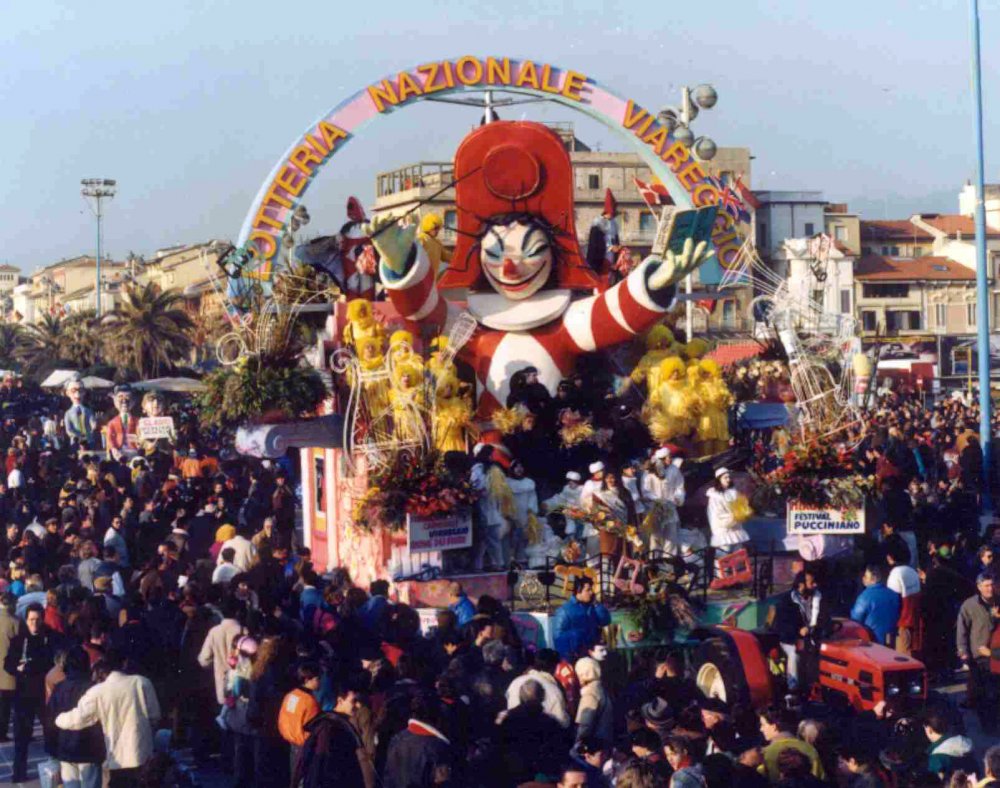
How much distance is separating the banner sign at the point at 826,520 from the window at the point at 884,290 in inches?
2338

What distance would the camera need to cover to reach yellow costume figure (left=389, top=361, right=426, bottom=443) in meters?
16.7

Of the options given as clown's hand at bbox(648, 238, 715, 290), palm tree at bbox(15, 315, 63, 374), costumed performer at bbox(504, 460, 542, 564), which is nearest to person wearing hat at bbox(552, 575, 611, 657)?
costumed performer at bbox(504, 460, 542, 564)

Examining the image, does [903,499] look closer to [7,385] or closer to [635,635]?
[635,635]

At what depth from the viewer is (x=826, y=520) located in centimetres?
1717

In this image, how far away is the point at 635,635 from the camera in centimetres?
1455

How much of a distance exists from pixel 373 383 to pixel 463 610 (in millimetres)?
4544

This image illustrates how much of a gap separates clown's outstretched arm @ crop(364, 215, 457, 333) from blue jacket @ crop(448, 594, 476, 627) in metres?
4.79

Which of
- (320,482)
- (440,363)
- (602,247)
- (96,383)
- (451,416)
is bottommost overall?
(320,482)

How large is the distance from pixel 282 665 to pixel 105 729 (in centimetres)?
137

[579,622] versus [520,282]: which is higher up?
[520,282]

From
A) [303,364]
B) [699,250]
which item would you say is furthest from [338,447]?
[699,250]

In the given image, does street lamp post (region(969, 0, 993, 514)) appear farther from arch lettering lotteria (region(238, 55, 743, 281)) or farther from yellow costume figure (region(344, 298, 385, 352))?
yellow costume figure (region(344, 298, 385, 352))

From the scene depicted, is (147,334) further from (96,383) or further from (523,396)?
(523,396)

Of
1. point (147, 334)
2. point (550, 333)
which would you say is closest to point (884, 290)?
point (147, 334)
